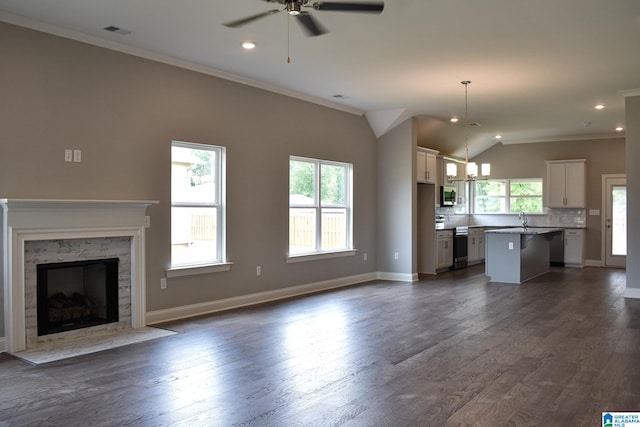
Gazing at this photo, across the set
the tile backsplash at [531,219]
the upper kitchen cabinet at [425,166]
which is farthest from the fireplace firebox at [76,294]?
the tile backsplash at [531,219]

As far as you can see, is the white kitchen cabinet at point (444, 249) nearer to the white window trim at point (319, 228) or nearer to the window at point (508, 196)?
the white window trim at point (319, 228)

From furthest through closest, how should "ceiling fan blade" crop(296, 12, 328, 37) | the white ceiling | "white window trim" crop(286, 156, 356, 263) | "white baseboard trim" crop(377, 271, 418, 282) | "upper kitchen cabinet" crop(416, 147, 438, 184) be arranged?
"upper kitchen cabinet" crop(416, 147, 438, 184) → "white baseboard trim" crop(377, 271, 418, 282) → "white window trim" crop(286, 156, 356, 263) → the white ceiling → "ceiling fan blade" crop(296, 12, 328, 37)

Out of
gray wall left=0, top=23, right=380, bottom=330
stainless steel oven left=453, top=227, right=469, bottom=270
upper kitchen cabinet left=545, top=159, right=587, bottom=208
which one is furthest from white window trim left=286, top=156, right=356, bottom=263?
upper kitchen cabinet left=545, top=159, right=587, bottom=208

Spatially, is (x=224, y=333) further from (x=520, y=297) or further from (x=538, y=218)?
(x=538, y=218)

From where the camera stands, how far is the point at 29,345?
468 cm

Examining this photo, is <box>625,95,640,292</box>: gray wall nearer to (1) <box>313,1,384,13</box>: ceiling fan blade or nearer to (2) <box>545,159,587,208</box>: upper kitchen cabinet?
(2) <box>545,159,587,208</box>: upper kitchen cabinet

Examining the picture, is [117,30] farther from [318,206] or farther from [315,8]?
[318,206]

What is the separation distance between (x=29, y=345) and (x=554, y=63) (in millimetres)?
6051

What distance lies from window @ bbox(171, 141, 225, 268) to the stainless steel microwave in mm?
5931

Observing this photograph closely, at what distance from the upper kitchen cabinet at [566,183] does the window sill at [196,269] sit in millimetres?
8520

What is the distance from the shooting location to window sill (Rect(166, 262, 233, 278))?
5.95 meters

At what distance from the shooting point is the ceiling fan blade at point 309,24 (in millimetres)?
3498

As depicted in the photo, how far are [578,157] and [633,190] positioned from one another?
4935 mm


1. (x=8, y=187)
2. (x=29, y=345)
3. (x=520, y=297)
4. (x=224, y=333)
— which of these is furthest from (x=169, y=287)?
(x=520, y=297)
